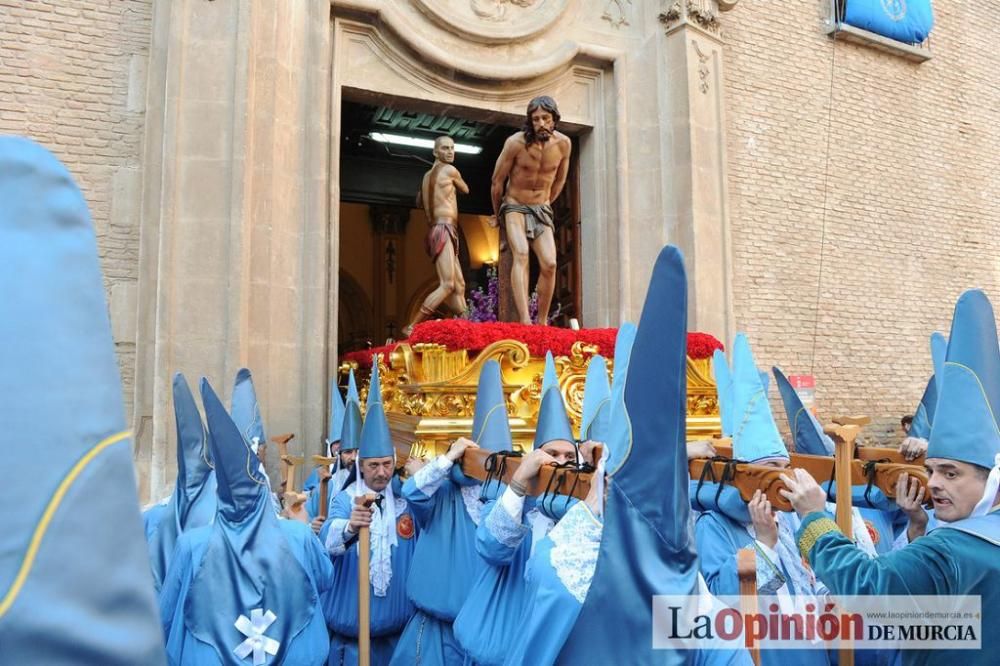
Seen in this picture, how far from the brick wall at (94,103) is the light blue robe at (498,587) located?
19.9 ft

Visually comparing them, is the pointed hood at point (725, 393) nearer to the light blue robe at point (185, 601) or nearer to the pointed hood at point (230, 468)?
the light blue robe at point (185, 601)

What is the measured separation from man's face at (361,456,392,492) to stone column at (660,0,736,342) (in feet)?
22.5

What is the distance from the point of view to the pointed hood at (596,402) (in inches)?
117

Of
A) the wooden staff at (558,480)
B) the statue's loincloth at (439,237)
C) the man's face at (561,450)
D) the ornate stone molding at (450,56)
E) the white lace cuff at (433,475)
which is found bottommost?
the white lace cuff at (433,475)

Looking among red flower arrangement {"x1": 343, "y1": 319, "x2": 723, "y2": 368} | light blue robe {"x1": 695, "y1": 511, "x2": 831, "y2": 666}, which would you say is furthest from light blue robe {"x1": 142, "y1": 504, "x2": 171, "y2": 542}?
red flower arrangement {"x1": 343, "y1": 319, "x2": 723, "y2": 368}

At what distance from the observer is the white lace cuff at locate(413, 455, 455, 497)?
3291mm

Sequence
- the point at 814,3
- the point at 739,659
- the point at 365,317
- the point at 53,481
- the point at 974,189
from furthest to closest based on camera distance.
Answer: the point at 365,317 < the point at 974,189 < the point at 814,3 < the point at 739,659 < the point at 53,481

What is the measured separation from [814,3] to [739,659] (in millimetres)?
12595

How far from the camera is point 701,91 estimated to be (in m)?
10.1

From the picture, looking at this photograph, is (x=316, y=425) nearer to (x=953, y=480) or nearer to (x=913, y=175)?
(x=953, y=480)

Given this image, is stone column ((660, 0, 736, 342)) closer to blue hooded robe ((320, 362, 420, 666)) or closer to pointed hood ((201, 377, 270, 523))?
blue hooded robe ((320, 362, 420, 666))

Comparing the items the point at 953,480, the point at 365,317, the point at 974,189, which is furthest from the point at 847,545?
the point at 365,317

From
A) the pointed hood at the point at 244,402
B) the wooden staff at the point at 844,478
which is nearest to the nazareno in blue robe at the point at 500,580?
the wooden staff at the point at 844,478

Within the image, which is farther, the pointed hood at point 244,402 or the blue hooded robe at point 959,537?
the pointed hood at point 244,402
